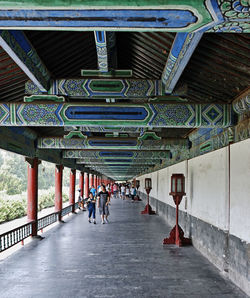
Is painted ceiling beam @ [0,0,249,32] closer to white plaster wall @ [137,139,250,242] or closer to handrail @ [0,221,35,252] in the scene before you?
white plaster wall @ [137,139,250,242]

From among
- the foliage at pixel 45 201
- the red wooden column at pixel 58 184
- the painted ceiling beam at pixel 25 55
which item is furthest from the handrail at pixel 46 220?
the foliage at pixel 45 201

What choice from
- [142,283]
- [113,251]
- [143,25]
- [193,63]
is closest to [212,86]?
[193,63]

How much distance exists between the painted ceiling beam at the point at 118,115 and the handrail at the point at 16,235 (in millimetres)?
3282

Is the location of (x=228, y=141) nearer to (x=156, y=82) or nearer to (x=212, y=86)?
(x=212, y=86)

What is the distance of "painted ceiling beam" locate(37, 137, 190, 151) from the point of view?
9328 mm

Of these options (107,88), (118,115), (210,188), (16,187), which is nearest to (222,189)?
(210,188)

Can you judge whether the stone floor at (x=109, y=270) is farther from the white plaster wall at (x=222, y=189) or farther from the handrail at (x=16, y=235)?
the white plaster wall at (x=222, y=189)

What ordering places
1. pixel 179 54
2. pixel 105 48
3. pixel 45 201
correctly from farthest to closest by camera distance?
pixel 45 201, pixel 105 48, pixel 179 54

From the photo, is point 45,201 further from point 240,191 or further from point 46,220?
point 240,191

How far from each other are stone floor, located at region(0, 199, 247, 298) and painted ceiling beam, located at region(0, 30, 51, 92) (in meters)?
3.35

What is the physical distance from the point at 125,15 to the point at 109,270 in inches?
197

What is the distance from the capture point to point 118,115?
5.39 meters

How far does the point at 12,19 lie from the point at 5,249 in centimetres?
618

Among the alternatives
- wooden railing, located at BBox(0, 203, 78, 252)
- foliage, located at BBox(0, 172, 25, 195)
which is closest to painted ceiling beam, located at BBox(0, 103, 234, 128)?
A: wooden railing, located at BBox(0, 203, 78, 252)
